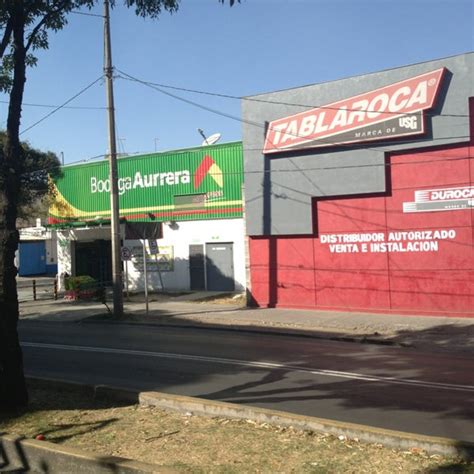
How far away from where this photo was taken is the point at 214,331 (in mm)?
16812

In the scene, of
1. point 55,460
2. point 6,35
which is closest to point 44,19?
point 6,35

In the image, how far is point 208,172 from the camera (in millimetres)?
26094

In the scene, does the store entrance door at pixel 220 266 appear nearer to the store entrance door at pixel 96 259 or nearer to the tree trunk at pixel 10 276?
the store entrance door at pixel 96 259

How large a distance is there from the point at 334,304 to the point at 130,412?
1339 cm

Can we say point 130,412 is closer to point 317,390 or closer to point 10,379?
point 10,379

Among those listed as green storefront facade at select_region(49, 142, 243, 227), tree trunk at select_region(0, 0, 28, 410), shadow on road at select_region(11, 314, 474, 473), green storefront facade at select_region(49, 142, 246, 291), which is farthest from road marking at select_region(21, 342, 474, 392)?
green storefront facade at select_region(49, 142, 243, 227)

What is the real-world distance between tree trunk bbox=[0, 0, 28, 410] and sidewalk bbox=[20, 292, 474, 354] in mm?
9742

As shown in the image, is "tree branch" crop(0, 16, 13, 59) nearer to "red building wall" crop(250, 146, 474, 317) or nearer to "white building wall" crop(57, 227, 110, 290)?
"red building wall" crop(250, 146, 474, 317)

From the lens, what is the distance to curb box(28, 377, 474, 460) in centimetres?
518

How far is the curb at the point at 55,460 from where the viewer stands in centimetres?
505

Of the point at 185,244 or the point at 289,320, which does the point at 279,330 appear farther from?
the point at 185,244

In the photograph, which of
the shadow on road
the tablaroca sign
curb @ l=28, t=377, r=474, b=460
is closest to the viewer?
curb @ l=28, t=377, r=474, b=460

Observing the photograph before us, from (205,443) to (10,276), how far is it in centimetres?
318

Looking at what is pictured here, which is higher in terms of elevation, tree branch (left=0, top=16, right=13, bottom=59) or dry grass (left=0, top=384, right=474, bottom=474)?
tree branch (left=0, top=16, right=13, bottom=59)
